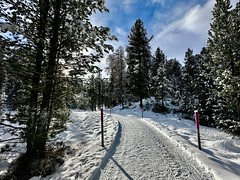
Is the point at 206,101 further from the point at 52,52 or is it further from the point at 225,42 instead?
the point at 52,52

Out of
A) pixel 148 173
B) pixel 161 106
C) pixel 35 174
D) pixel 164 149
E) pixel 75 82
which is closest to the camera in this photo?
pixel 148 173

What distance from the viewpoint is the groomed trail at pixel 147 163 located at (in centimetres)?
424

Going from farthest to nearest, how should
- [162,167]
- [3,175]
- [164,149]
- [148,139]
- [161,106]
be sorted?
[161,106], [148,139], [164,149], [3,175], [162,167]

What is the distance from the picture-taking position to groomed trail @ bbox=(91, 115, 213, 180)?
4.24 metres

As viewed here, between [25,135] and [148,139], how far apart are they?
4627 mm

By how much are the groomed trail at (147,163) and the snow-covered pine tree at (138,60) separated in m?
21.2

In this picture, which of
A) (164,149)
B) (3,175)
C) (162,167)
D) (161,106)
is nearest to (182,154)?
(164,149)

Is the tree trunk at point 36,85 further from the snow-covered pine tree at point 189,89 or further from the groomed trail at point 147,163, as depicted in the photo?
the snow-covered pine tree at point 189,89

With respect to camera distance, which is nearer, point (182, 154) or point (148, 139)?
point (182, 154)

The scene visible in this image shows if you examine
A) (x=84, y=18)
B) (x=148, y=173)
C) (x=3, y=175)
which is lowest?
(x=3, y=175)

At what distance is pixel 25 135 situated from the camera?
18.9 feet

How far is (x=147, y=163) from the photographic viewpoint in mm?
4922

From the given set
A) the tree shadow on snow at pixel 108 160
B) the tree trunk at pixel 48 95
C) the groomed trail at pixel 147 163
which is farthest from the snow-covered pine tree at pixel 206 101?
the tree trunk at pixel 48 95

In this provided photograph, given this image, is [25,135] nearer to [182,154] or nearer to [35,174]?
[35,174]
